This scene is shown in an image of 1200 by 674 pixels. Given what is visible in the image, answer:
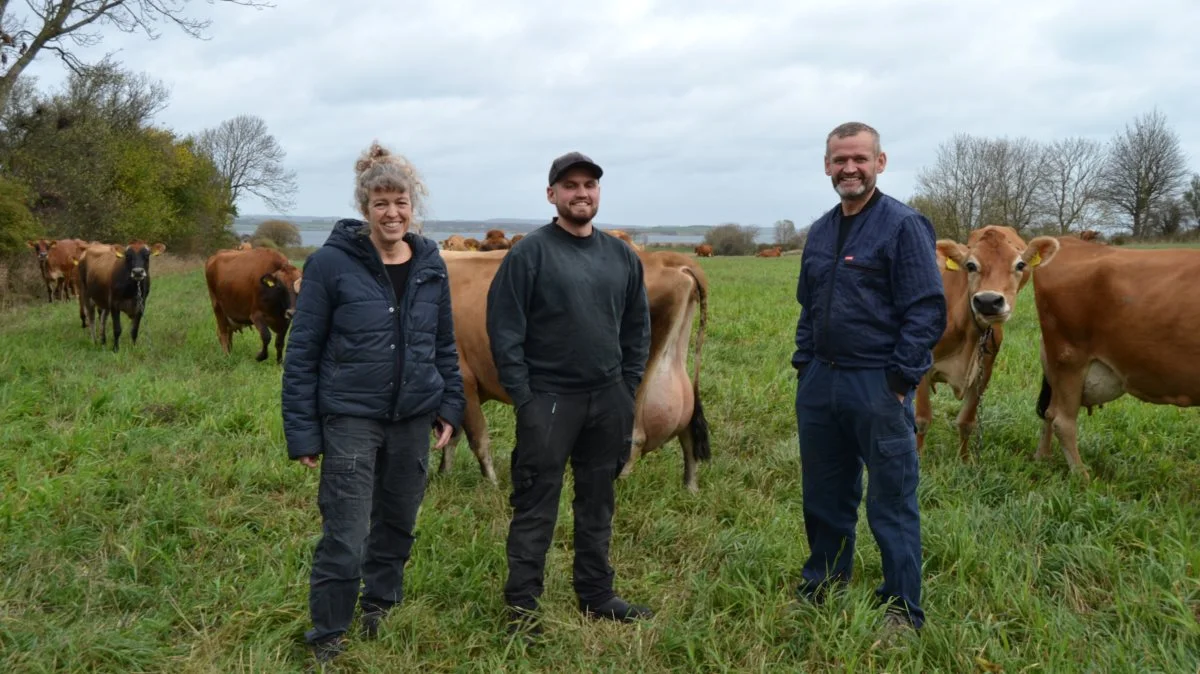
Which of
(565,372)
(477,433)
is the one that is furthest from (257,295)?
(565,372)

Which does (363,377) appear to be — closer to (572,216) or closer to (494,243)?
(572,216)

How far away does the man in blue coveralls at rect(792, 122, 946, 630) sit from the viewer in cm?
304

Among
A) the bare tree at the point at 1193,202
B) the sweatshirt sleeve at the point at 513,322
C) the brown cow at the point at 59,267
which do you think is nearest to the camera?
the sweatshirt sleeve at the point at 513,322

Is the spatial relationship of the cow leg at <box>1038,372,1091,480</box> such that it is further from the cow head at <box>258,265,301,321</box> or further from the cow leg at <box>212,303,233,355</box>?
the cow leg at <box>212,303,233,355</box>

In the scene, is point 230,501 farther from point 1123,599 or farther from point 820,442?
point 1123,599

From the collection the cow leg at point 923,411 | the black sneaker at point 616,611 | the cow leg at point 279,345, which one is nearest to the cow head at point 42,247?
the cow leg at point 279,345

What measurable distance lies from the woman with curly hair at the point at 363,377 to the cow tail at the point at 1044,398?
4755 mm

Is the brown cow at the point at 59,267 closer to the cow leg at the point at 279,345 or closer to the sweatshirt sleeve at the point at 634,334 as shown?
the cow leg at the point at 279,345

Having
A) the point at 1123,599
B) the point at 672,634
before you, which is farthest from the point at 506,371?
the point at 1123,599

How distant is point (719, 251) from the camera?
7138 centimetres

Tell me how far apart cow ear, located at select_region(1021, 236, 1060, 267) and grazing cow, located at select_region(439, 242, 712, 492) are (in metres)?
2.18

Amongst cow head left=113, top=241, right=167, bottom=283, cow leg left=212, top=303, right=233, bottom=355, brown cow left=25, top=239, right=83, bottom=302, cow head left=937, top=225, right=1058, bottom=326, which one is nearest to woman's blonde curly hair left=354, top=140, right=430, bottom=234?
cow head left=937, top=225, right=1058, bottom=326

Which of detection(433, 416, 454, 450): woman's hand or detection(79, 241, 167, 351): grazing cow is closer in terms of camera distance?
detection(433, 416, 454, 450): woman's hand

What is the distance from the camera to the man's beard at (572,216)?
325cm
